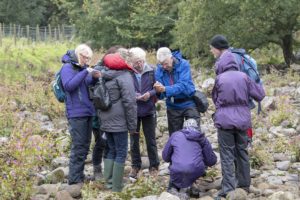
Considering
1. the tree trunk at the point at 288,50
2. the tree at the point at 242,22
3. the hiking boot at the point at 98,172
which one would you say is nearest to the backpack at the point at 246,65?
the hiking boot at the point at 98,172

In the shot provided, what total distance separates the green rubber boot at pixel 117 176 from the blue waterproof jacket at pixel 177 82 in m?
1.26

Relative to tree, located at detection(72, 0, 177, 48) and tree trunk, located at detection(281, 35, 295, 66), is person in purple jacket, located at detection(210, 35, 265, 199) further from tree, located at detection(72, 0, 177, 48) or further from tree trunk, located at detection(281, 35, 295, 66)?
tree, located at detection(72, 0, 177, 48)

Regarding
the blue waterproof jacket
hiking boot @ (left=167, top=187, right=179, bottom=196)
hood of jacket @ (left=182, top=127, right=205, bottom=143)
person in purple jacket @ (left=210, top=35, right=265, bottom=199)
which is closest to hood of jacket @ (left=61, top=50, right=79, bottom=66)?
the blue waterproof jacket

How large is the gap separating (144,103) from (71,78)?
1248 mm

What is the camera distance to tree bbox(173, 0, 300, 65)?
19.2 metres

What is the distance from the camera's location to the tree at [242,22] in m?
19.2

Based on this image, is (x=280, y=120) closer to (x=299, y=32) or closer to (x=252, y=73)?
(x=252, y=73)

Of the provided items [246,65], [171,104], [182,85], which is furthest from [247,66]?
[171,104]

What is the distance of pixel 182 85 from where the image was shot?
704 centimetres

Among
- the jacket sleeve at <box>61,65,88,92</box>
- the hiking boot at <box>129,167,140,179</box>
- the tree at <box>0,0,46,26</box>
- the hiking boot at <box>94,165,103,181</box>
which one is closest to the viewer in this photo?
the jacket sleeve at <box>61,65,88,92</box>

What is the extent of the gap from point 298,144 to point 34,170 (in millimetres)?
4308

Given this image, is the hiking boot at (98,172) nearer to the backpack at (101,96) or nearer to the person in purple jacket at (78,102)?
the person in purple jacket at (78,102)

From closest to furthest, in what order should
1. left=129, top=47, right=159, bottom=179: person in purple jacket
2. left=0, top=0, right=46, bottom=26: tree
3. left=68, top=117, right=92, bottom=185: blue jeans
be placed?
left=68, top=117, right=92, bottom=185: blue jeans < left=129, top=47, right=159, bottom=179: person in purple jacket < left=0, top=0, right=46, bottom=26: tree

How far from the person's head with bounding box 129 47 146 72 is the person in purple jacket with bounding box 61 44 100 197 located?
0.57m
